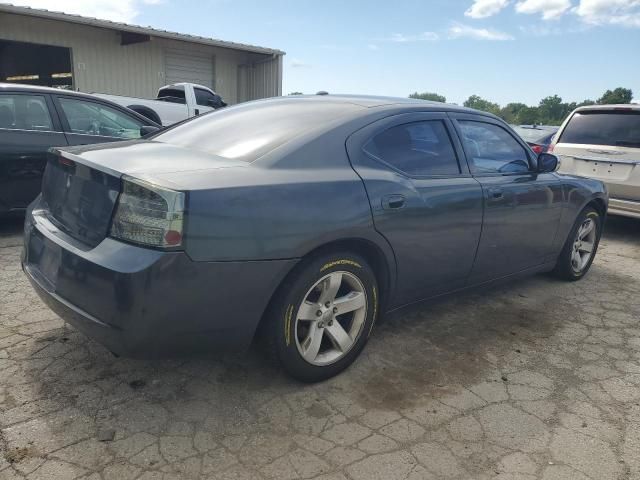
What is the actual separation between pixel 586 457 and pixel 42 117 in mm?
5264

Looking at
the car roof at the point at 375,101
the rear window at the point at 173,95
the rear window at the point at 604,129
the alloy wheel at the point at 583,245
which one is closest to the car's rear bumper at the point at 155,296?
the car roof at the point at 375,101

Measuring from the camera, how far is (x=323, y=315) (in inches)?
101

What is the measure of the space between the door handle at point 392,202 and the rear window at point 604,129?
4567mm

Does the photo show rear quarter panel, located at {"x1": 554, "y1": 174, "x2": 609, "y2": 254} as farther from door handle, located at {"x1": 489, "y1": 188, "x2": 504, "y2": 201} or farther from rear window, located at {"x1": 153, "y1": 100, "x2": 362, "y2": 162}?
rear window, located at {"x1": 153, "y1": 100, "x2": 362, "y2": 162}

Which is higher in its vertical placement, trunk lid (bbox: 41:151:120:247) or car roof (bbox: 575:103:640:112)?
car roof (bbox: 575:103:640:112)

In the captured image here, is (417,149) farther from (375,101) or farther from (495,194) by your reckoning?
(495,194)

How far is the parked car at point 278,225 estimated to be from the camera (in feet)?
6.76

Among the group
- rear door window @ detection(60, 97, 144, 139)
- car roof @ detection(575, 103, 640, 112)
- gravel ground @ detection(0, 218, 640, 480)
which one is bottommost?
gravel ground @ detection(0, 218, 640, 480)

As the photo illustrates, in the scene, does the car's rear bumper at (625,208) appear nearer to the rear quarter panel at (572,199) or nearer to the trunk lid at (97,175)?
the rear quarter panel at (572,199)

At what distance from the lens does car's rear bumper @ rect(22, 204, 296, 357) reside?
6.60 ft

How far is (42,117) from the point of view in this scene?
195 inches

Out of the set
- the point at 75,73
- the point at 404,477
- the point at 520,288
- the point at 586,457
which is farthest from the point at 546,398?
the point at 75,73

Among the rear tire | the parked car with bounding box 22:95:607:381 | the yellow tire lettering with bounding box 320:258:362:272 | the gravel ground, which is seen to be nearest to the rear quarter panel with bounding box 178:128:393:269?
the parked car with bounding box 22:95:607:381

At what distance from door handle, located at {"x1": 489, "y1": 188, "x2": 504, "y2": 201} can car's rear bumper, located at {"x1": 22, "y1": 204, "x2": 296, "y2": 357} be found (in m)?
1.66
